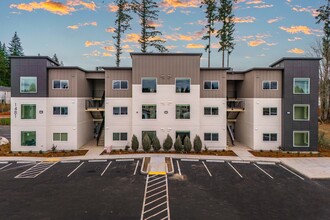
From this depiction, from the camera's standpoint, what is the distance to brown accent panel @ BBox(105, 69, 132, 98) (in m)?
26.3

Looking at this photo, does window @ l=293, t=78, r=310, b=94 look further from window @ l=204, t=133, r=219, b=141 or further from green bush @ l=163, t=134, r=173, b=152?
green bush @ l=163, t=134, r=173, b=152

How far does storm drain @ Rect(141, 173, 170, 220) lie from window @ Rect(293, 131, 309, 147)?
17202 millimetres

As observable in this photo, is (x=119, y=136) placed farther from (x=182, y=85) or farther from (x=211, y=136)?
(x=211, y=136)

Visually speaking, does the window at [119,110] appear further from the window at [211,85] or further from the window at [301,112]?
the window at [301,112]

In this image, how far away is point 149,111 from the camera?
25.8 metres

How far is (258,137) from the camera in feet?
85.6

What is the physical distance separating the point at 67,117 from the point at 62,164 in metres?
6.82

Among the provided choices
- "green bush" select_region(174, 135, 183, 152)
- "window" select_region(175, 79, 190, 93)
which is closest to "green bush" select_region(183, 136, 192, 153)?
"green bush" select_region(174, 135, 183, 152)

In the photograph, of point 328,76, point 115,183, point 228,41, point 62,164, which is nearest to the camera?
point 115,183

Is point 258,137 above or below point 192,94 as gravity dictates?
below

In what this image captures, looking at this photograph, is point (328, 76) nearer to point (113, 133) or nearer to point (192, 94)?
point (192, 94)

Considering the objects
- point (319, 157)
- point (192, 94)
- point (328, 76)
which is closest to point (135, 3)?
point (192, 94)

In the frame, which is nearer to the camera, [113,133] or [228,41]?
[113,133]

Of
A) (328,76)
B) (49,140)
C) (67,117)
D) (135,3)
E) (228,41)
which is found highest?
(135,3)
